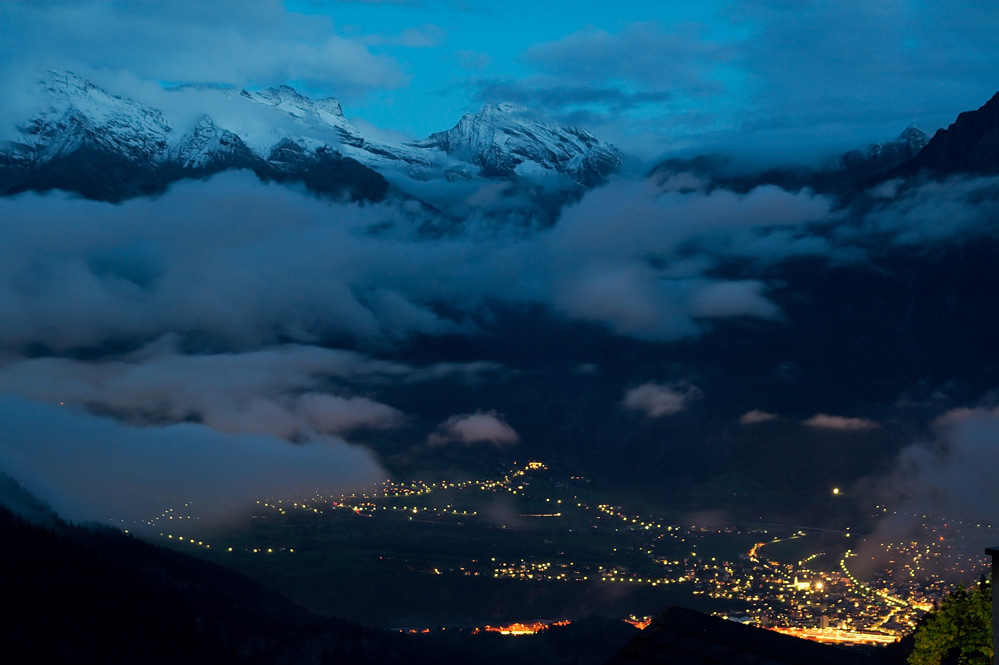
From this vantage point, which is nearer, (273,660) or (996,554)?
(996,554)

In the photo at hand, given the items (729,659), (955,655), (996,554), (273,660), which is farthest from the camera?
(273,660)

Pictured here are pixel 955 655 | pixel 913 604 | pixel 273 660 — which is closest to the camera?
pixel 955 655

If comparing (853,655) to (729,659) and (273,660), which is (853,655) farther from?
(273,660)

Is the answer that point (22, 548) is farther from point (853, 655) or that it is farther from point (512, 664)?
point (853, 655)

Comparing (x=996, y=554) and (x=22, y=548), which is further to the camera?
(x=22, y=548)

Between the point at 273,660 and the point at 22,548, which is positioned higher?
the point at 22,548

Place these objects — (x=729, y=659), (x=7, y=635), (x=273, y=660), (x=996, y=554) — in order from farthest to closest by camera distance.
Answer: (x=273, y=660) → (x=7, y=635) → (x=729, y=659) → (x=996, y=554)

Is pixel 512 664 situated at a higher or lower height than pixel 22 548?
lower

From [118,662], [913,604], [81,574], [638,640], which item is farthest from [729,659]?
[81,574]

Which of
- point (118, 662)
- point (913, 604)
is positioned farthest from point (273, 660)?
point (913, 604)
